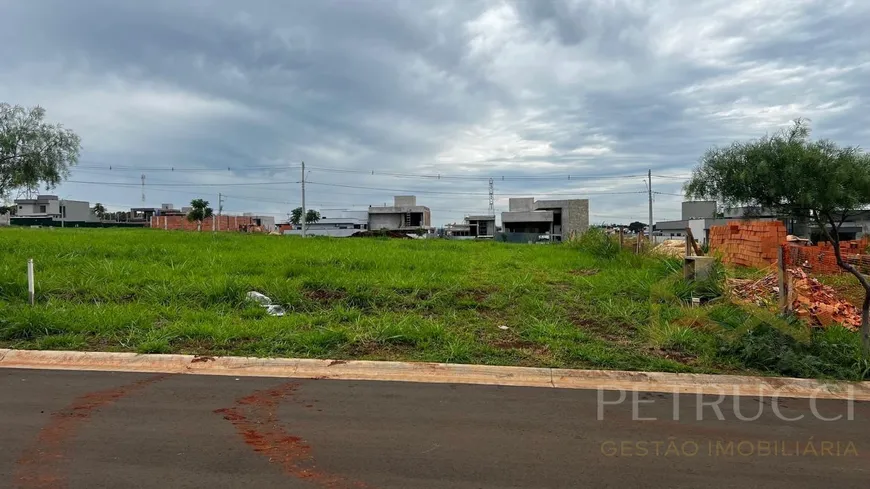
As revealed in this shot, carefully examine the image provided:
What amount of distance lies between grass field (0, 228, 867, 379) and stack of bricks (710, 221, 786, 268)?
6184mm

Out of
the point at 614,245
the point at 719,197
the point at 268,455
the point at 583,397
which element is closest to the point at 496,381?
the point at 583,397

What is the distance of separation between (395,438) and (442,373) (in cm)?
184

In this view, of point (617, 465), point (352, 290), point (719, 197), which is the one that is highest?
point (719, 197)

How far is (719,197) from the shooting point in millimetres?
34875

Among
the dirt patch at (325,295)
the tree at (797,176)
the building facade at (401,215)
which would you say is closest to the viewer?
the dirt patch at (325,295)

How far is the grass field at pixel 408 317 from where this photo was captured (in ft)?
21.4

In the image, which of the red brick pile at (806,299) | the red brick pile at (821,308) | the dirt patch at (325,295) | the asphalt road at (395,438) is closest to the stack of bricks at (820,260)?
the red brick pile at (806,299)

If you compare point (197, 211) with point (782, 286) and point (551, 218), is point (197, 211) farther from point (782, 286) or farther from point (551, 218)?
point (782, 286)

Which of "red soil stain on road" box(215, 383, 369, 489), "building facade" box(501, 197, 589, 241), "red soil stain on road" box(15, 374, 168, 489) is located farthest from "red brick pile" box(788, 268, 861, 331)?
→ "building facade" box(501, 197, 589, 241)

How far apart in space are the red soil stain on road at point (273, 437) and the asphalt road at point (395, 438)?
14 millimetres

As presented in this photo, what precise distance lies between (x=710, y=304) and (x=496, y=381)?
490 cm

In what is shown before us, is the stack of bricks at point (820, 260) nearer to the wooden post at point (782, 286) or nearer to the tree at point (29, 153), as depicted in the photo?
the wooden post at point (782, 286)

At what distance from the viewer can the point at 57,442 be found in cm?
398

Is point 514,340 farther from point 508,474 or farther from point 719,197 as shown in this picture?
point 719,197
